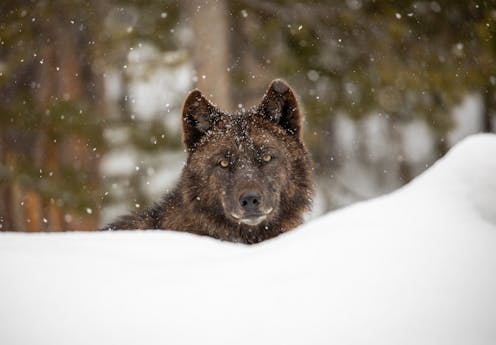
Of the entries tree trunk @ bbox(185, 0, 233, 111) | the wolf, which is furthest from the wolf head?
tree trunk @ bbox(185, 0, 233, 111)

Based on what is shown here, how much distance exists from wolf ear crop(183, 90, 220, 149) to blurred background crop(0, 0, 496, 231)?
11.9 ft

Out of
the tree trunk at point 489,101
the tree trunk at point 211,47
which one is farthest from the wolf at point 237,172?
the tree trunk at point 489,101

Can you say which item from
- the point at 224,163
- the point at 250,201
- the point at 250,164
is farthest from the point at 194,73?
the point at 250,201

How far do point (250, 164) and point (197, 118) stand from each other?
75cm

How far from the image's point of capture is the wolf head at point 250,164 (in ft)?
14.7

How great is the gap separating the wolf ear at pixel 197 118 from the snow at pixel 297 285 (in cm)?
289

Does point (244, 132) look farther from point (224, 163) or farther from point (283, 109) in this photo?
point (283, 109)

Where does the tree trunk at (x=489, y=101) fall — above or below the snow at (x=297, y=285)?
below

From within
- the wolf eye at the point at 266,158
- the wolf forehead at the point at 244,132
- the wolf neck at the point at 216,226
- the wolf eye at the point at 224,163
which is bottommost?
the wolf neck at the point at 216,226

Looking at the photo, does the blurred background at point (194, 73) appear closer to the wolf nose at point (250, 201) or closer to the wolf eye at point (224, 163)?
the wolf eye at point (224, 163)

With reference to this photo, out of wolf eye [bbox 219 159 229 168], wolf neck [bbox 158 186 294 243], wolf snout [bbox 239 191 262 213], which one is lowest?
wolf neck [bbox 158 186 294 243]

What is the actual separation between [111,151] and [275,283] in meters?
7.86

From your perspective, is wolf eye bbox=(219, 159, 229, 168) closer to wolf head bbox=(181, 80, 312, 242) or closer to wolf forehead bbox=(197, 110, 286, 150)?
wolf head bbox=(181, 80, 312, 242)

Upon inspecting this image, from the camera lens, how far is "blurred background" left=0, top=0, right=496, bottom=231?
26.2ft
